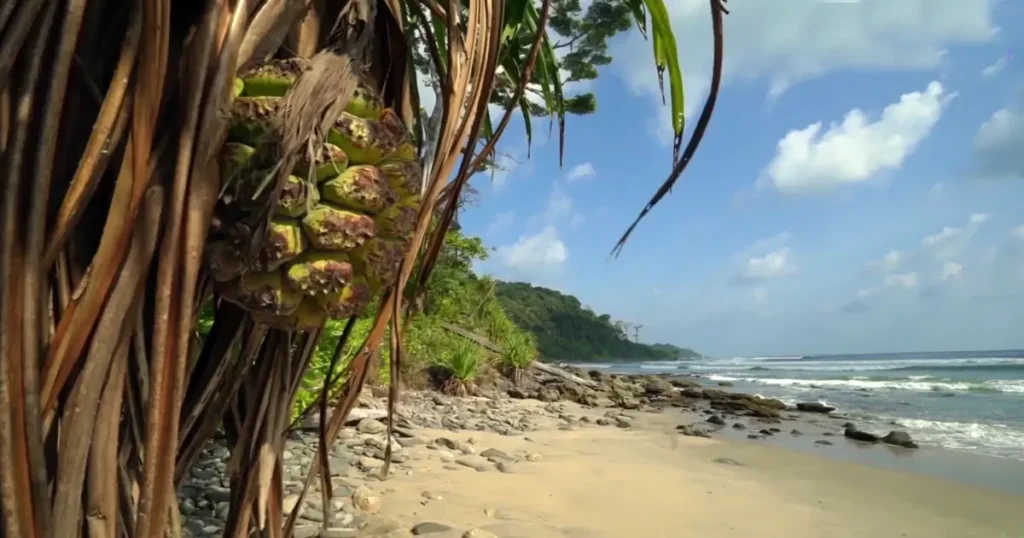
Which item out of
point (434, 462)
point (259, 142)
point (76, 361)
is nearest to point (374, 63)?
point (259, 142)

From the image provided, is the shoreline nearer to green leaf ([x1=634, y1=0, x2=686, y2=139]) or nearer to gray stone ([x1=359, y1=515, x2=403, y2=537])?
gray stone ([x1=359, y1=515, x2=403, y2=537])

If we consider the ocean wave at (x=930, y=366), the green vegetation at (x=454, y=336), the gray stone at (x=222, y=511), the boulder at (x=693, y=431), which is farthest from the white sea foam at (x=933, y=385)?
the gray stone at (x=222, y=511)

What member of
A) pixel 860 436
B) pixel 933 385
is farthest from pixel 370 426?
pixel 933 385

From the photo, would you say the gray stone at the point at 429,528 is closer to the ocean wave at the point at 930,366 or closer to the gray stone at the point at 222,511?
the gray stone at the point at 222,511

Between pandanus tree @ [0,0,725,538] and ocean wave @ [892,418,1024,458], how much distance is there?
31.8ft

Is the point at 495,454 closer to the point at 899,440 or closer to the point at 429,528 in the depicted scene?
the point at 429,528

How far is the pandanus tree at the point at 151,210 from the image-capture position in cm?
72

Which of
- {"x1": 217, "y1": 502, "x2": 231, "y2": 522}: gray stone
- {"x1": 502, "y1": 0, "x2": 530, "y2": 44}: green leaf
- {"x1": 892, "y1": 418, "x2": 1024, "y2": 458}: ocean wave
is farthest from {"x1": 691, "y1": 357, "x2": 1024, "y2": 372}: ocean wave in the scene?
{"x1": 502, "y1": 0, "x2": 530, "y2": 44}: green leaf

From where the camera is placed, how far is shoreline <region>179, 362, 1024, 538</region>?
3.12m

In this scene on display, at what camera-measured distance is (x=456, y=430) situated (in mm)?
7156

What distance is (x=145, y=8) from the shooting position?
2.41 ft

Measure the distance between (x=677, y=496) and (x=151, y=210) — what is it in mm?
4413

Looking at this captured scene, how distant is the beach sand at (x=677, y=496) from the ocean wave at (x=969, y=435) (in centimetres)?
252

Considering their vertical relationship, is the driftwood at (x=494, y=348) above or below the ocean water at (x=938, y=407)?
above
